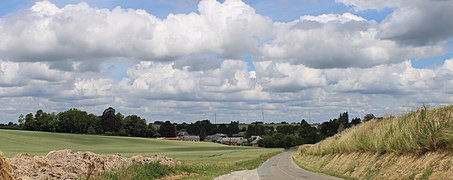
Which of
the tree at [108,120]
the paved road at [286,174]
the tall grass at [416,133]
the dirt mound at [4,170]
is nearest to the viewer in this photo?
the dirt mound at [4,170]

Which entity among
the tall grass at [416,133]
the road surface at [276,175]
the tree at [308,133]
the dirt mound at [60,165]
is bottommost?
the road surface at [276,175]

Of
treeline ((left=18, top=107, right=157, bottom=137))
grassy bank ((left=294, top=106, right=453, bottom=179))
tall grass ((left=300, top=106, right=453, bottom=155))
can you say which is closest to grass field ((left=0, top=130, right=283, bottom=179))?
treeline ((left=18, top=107, right=157, bottom=137))

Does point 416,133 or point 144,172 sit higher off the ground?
point 416,133

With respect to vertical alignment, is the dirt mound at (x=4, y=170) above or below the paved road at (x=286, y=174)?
above

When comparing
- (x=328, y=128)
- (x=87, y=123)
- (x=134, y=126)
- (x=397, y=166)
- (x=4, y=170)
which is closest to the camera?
(x=4, y=170)

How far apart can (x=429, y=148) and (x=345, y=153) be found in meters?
16.7

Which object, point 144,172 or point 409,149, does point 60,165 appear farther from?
point 409,149

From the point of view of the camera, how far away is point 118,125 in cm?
17250

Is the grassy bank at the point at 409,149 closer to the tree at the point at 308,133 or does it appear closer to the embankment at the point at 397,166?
the embankment at the point at 397,166

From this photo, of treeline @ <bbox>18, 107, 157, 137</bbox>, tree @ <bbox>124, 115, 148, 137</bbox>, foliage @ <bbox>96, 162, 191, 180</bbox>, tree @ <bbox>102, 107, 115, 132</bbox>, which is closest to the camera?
foliage @ <bbox>96, 162, 191, 180</bbox>

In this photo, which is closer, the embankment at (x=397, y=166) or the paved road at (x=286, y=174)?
the embankment at (x=397, y=166)

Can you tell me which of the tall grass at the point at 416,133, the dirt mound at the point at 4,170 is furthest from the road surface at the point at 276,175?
Answer: the dirt mound at the point at 4,170

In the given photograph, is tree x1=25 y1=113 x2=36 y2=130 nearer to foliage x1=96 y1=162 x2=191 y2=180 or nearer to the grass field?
the grass field

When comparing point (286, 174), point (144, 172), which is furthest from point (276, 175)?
point (144, 172)
